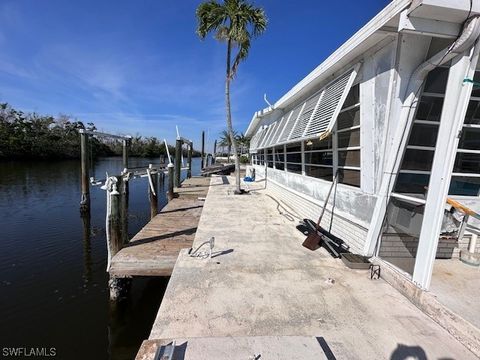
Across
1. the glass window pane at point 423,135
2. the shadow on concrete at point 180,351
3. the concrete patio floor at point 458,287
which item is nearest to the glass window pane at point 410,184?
the glass window pane at point 423,135

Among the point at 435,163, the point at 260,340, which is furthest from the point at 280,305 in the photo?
the point at 435,163

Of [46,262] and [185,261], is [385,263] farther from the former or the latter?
[46,262]

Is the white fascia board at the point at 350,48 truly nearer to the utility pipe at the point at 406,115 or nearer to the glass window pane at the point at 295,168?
the utility pipe at the point at 406,115

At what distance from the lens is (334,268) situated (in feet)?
12.9

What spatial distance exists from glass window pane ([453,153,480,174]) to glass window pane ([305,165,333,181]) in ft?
6.75

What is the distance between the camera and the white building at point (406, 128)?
111 inches

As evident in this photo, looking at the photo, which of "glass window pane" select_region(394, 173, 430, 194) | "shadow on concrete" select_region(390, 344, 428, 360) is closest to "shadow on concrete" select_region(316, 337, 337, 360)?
"shadow on concrete" select_region(390, 344, 428, 360)

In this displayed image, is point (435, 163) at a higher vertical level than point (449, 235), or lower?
higher

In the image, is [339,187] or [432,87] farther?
[339,187]

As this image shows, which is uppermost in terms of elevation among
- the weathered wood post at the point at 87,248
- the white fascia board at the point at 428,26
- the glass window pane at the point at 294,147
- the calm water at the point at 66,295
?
the white fascia board at the point at 428,26

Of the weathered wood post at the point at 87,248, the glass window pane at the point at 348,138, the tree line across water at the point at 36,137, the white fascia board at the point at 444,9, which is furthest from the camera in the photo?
the tree line across water at the point at 36,137

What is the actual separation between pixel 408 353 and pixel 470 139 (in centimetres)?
323

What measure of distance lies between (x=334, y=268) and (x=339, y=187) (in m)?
1.64

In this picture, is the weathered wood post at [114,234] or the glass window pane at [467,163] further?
the weathered wood post at [114,234]
